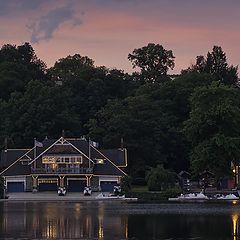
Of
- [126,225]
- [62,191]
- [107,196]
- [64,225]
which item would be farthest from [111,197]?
[126,225]

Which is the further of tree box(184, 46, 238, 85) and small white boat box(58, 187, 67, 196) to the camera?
tree box(184, 46, 238, 85)

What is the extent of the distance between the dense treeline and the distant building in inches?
210

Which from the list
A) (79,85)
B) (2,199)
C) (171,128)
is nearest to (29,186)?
(2,199)

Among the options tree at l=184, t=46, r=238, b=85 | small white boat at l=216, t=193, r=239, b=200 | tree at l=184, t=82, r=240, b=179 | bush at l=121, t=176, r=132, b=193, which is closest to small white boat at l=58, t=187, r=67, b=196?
bush at l=121, t=176, r=132, b=193

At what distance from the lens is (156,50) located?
143 metres

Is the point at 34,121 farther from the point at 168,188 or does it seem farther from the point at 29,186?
the point at 168,188

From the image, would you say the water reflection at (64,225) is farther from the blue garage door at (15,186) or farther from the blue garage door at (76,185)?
the blue garage door at (15,186)

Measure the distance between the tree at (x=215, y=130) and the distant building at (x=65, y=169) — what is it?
525 inches

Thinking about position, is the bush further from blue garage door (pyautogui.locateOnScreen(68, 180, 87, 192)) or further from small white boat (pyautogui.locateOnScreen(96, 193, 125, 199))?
blue garage door (pyautogui.locateOnScreen(68, 180, 87, 192))

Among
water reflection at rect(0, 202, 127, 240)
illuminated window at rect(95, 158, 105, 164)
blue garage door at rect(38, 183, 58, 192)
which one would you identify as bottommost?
water reflection at rect(0, 202, 127, 240)

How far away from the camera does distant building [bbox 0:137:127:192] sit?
302 ft

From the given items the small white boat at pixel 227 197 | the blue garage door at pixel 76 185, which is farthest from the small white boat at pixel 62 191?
the small white boat at pixel 227 197

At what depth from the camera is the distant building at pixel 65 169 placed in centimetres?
9219

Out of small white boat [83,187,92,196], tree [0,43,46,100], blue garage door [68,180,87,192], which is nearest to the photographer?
small white boat [83,187,92,196]
